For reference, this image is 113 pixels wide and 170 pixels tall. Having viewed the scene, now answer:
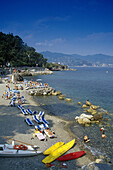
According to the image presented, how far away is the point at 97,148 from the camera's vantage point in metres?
12.0

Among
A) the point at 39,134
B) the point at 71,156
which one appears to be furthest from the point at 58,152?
the point at 39,134

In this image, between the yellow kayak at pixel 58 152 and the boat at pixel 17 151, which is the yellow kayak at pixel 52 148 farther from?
the boat at pixel 17 151

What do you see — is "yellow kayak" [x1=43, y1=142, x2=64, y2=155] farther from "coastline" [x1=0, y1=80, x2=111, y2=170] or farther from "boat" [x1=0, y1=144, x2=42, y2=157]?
"boat" [x1=0, y1=144, x2=42, y2=157]

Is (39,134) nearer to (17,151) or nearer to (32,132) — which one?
(32,132)

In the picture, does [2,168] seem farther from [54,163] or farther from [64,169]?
[64,169]

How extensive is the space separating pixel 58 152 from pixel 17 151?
3122 mm

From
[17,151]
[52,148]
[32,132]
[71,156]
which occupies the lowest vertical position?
[71,156]

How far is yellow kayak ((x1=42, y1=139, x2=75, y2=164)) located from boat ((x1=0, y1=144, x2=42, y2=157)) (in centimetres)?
96

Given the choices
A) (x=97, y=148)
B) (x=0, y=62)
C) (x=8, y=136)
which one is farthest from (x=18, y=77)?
(x=97, y=148)

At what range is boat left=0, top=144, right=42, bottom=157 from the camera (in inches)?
384

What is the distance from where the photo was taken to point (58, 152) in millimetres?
10633

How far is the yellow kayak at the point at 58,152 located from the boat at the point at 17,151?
3.14 feet

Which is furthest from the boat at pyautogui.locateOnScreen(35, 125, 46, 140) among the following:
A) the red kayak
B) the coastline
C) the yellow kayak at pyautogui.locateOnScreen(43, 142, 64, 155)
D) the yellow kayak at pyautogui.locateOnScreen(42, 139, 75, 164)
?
the red kayak

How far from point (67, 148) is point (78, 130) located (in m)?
4.30
